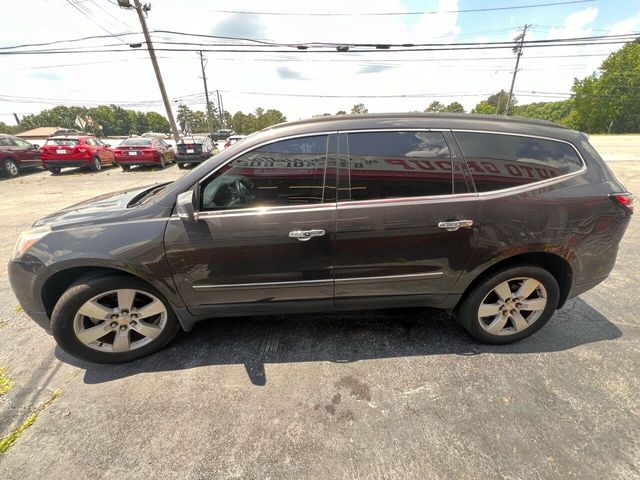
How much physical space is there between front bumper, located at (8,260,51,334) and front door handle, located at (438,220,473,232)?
2.86 metres

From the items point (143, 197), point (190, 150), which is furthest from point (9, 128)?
point (143, 197)

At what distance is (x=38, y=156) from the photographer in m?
12.4

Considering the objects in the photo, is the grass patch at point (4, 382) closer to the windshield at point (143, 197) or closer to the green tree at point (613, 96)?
the windshield at point (143, 197)

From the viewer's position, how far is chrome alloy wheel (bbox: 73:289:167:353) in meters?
2.17

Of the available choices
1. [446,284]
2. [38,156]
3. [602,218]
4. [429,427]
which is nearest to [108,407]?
[429,427]

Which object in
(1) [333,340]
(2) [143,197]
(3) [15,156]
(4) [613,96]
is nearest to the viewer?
(1) [333,340]

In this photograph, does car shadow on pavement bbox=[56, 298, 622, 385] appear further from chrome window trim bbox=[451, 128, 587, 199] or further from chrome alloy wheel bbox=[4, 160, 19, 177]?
chrome alloy wheel bbox=[4, 160, 19, 177]

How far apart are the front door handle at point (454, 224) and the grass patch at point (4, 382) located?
3.36 meters

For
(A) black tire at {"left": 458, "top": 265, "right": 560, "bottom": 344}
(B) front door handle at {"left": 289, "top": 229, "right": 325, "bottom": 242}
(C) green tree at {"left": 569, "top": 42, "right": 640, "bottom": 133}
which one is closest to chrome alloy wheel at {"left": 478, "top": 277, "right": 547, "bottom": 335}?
(A) black tire at {"left": 458, "top": 265, "right": 560, "bottom": 344}

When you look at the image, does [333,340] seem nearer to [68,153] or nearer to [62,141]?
[68,153]

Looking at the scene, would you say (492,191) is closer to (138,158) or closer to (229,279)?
(229,279)

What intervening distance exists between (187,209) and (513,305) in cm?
261

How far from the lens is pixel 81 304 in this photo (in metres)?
2.12

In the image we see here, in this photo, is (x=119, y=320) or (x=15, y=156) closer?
(x=119, y=320)
